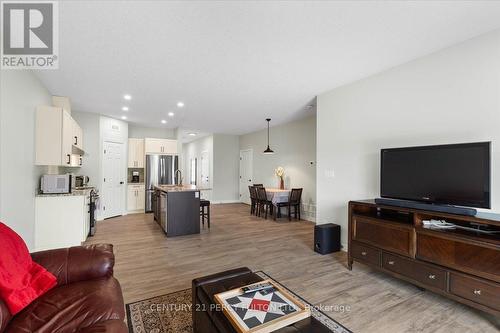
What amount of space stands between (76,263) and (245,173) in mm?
7439

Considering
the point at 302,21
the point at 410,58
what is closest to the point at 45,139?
the point at 302,21

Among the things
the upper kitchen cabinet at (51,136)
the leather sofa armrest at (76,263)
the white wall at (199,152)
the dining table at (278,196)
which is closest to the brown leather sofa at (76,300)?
the leather sofa armrest at (76,263)

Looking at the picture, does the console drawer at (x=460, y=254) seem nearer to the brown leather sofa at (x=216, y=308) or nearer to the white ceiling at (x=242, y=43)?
the brown leather sofa at (x=216, y=308)

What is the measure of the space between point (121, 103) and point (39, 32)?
2.61 m

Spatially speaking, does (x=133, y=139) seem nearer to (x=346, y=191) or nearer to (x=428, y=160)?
Answer: (x=346, y=191)

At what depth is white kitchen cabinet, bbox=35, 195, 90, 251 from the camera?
363 cm

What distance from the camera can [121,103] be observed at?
16.3 feet

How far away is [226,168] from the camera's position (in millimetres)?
9242

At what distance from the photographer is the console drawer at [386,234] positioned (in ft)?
8.14

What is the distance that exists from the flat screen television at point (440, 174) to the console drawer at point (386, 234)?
15.3 inches

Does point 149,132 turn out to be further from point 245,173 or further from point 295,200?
point 295,200

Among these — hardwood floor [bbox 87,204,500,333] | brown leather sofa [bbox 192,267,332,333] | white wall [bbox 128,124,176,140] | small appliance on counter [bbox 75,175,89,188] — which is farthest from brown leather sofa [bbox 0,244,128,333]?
white wall [bbox 128,124,176,140]

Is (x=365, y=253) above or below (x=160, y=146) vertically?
below
